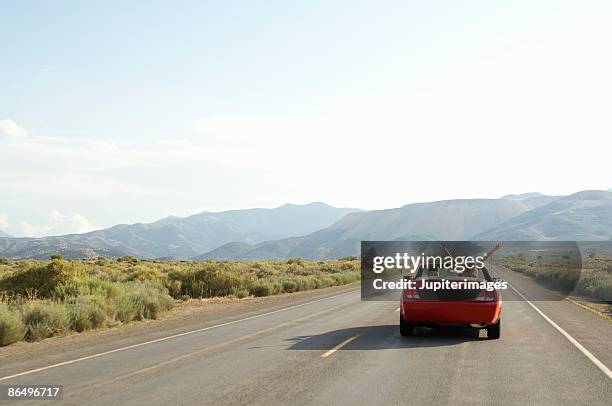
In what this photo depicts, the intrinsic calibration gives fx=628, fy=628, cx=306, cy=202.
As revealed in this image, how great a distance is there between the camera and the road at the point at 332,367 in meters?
7.88

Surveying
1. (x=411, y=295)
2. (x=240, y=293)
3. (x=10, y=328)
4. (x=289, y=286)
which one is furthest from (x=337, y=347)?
(x=289, y=286)

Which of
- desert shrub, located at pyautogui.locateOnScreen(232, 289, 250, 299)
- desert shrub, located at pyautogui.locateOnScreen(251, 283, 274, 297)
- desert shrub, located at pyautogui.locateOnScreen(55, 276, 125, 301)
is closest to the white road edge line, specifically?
desert shrub, located at pyautogui.locateOnScreen(55, 276, 125, 301)

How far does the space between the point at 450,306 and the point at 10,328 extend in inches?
384

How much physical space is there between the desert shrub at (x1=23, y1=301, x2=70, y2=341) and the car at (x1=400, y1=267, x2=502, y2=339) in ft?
28.4

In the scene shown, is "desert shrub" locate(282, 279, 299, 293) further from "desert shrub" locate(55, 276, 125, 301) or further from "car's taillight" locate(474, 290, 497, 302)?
"car's taillight" locate(474, 290, 497, 302)

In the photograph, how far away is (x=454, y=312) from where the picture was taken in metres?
13.2

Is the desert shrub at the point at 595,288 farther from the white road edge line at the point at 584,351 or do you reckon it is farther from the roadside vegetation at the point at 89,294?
the roadside vegetation at the point at 89,294

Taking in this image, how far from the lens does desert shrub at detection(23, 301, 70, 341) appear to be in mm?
15164

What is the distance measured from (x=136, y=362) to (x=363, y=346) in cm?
435

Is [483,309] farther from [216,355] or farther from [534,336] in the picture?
[216,355]

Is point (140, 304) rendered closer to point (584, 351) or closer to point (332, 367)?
point (332, 367)

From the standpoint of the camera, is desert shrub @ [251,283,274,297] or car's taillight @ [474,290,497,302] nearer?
car's taillight @ [474,290,497,302]

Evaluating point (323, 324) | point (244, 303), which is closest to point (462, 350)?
point (323, 324)

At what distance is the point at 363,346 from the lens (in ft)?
40.6
